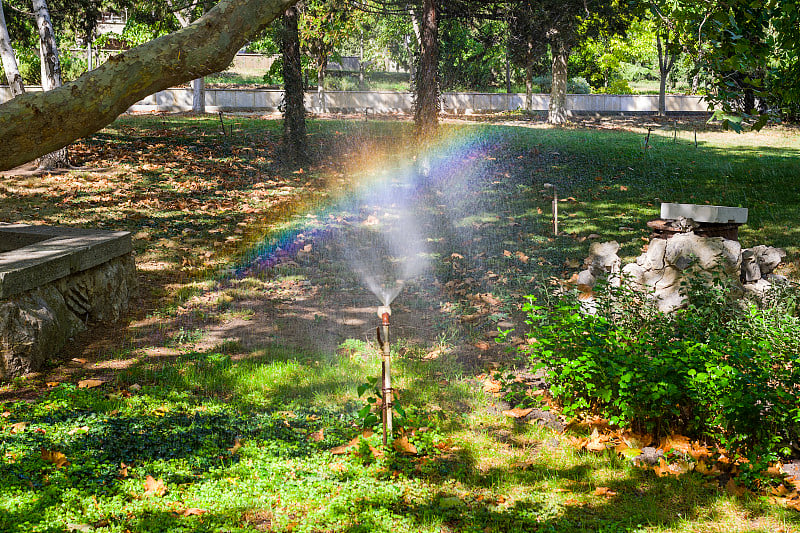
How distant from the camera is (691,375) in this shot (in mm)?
4672

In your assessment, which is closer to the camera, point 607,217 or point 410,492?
point 410,492

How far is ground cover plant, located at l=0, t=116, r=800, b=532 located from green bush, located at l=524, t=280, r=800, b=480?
244 millimetres

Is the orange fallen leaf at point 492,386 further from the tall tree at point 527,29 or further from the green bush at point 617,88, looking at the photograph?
the green bush at point 617,88

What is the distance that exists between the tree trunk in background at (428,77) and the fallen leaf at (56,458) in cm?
1247

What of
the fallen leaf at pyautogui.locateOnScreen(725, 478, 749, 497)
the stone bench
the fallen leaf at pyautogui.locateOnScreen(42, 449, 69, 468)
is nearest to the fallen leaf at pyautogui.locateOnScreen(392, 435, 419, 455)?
the fallen leaf at pyautogui.locateOnScreen(725, 478, 749, 497)

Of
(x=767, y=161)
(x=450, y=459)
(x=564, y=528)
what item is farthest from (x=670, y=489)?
(x=767, y=161)

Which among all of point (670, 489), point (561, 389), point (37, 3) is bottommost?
point (670, 489)

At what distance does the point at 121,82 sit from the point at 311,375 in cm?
331

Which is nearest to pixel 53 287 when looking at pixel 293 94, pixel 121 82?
pixel 121 82

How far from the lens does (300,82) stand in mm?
16578

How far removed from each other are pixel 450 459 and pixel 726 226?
5.79m

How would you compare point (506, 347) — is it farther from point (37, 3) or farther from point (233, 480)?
point (37, 3)

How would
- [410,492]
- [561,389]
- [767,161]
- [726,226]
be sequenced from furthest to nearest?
1. [767,161]
2. [726,226]
3. [561,389]
4. [410,492]

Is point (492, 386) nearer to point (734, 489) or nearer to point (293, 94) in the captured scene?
point (734, 489)
